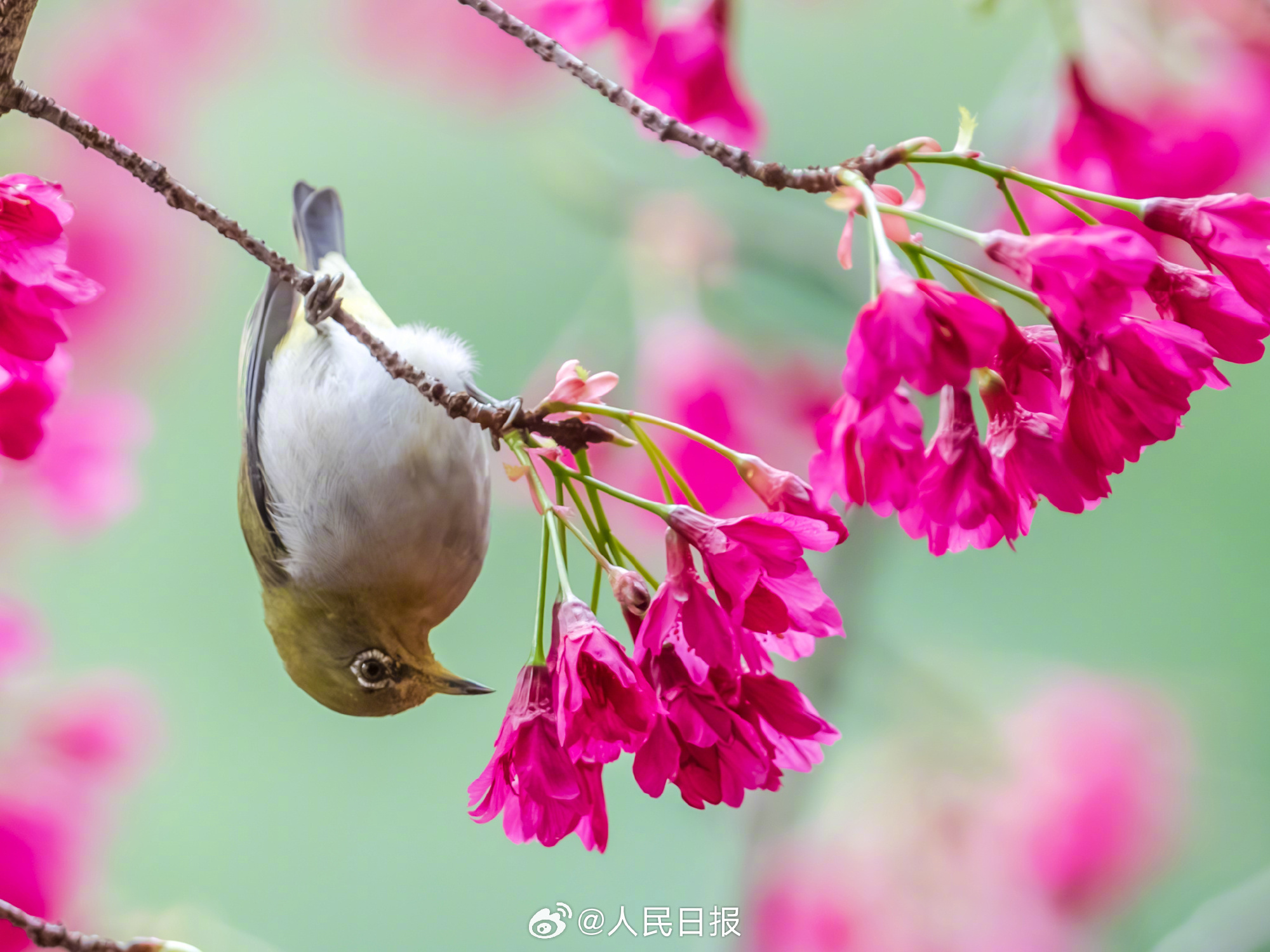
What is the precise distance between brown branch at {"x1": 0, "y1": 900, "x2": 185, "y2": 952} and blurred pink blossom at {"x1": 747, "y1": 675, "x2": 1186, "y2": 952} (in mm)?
719

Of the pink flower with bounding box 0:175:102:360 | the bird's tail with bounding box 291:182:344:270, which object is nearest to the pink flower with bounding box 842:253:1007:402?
the pink flower with bounding box 0:175:102:360

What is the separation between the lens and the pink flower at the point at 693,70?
1.91ft

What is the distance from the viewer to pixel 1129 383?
318 millimetres

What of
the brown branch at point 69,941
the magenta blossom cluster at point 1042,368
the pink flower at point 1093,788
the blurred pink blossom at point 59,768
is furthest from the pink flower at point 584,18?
the pink flower at point 1093,788

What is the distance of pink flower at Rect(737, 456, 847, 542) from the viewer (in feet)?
1.17

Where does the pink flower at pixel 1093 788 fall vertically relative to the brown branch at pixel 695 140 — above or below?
below

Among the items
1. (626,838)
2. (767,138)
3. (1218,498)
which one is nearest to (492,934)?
(626,838)

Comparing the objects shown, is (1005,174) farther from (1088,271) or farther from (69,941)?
(69,941)

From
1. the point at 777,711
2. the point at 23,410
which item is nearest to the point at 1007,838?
the point at 777,711

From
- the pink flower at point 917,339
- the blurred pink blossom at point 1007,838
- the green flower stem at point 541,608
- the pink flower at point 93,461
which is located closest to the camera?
the pink flower at point 917,339

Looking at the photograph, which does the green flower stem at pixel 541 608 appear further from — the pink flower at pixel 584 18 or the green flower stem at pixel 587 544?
the pink flower at pixel 584 18

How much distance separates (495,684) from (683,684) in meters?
0.71

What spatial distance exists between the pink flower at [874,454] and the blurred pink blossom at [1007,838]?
2.82 feet

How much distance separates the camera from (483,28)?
1116 mm
